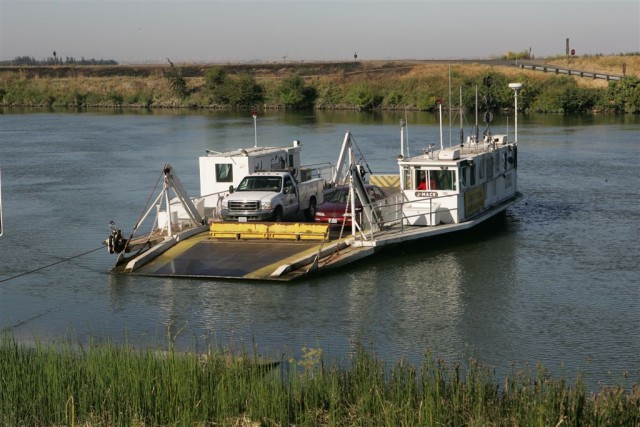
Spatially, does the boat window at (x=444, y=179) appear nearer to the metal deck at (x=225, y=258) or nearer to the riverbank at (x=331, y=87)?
the metal deck at (x=225, y=258)

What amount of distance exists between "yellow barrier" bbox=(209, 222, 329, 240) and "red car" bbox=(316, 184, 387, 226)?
102cm

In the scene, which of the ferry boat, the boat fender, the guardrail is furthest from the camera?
the guardrail

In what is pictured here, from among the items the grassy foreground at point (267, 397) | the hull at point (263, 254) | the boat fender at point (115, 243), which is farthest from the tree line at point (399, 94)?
the grassy foreground at point (267, 397)

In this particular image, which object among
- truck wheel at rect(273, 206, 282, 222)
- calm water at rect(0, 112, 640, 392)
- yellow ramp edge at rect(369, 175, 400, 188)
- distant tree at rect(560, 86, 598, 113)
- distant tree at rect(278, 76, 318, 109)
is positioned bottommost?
calm water at rect(0, 112, 640, 392)

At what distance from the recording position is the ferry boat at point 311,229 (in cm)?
2502

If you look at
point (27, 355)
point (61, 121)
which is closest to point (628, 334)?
point (27, 355)

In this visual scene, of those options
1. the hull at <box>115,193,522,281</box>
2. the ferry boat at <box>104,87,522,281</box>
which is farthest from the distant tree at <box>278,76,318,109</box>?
the hull at <box>115,193,522,281</box>

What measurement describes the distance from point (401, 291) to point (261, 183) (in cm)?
669

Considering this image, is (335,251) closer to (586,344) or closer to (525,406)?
(586,344)

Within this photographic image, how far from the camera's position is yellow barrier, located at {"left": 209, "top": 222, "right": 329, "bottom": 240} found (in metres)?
26.3

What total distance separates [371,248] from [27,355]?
11.7 meters

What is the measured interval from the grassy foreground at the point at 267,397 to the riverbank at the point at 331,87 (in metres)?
67.4

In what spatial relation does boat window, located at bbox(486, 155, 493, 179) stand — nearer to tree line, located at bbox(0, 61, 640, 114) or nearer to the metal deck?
the metal deck

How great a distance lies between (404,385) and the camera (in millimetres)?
14234
